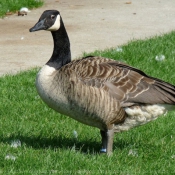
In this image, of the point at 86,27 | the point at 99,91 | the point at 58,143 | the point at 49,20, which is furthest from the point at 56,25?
the point at 86,27

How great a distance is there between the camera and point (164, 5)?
12852 millimetres

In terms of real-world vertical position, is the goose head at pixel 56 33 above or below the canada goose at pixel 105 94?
above

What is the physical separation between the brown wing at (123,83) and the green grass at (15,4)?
667 cm

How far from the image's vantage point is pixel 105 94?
5.17 metres

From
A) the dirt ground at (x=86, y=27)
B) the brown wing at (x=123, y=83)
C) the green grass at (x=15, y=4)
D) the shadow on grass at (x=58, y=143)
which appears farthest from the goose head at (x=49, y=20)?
the green grass at (x=15, y=4)

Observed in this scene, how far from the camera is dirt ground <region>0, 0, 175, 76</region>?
924 cm

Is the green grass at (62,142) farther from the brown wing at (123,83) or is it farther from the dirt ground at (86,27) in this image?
the dirt ground at (86,27)

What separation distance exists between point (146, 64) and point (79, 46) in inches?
67.8

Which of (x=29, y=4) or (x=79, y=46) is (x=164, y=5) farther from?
(x=79, y=46)

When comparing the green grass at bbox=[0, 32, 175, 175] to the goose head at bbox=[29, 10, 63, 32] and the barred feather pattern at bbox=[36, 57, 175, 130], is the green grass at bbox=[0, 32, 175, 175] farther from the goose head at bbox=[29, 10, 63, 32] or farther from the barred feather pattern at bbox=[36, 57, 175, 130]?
the goose head at bbox=[29, 10, 63, 32]

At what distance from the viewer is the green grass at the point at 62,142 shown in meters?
4.93

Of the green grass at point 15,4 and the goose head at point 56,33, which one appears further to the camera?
the green grass at point 15,4

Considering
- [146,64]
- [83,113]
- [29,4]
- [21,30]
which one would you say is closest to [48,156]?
[83,113]

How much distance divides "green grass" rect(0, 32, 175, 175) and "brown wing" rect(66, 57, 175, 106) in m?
0.53
